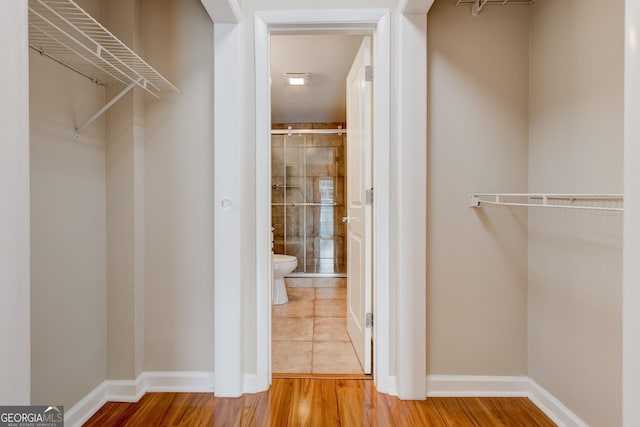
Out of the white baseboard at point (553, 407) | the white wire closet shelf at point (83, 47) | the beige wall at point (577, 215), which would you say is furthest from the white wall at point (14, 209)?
the white baseboard at point (553, 407)

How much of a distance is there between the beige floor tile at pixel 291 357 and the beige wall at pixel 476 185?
0.80m

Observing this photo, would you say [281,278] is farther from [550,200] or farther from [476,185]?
[550,200]

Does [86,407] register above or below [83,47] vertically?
below

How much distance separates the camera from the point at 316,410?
1640 mm

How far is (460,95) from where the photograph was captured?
1788mm

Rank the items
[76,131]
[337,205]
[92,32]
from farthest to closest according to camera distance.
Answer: [337,205]
[76,131]
[92,32]

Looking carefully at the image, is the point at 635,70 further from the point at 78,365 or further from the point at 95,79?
the point at 78,365

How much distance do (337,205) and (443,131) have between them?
9.67 feet

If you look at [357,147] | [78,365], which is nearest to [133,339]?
[78,365]

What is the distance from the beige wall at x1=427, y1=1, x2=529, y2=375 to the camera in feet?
5.85

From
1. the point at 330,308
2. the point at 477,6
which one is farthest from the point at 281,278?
the point at 477,6

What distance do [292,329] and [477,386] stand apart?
4.83 feet

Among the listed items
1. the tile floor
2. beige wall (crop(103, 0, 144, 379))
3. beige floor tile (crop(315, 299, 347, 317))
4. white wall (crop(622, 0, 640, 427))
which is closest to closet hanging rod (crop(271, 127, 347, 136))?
the tile floor

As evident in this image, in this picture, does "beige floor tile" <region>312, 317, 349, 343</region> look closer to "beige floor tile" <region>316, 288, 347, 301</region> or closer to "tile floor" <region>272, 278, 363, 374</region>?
"tile floor" <region>272, 278, 363, 374</region>
